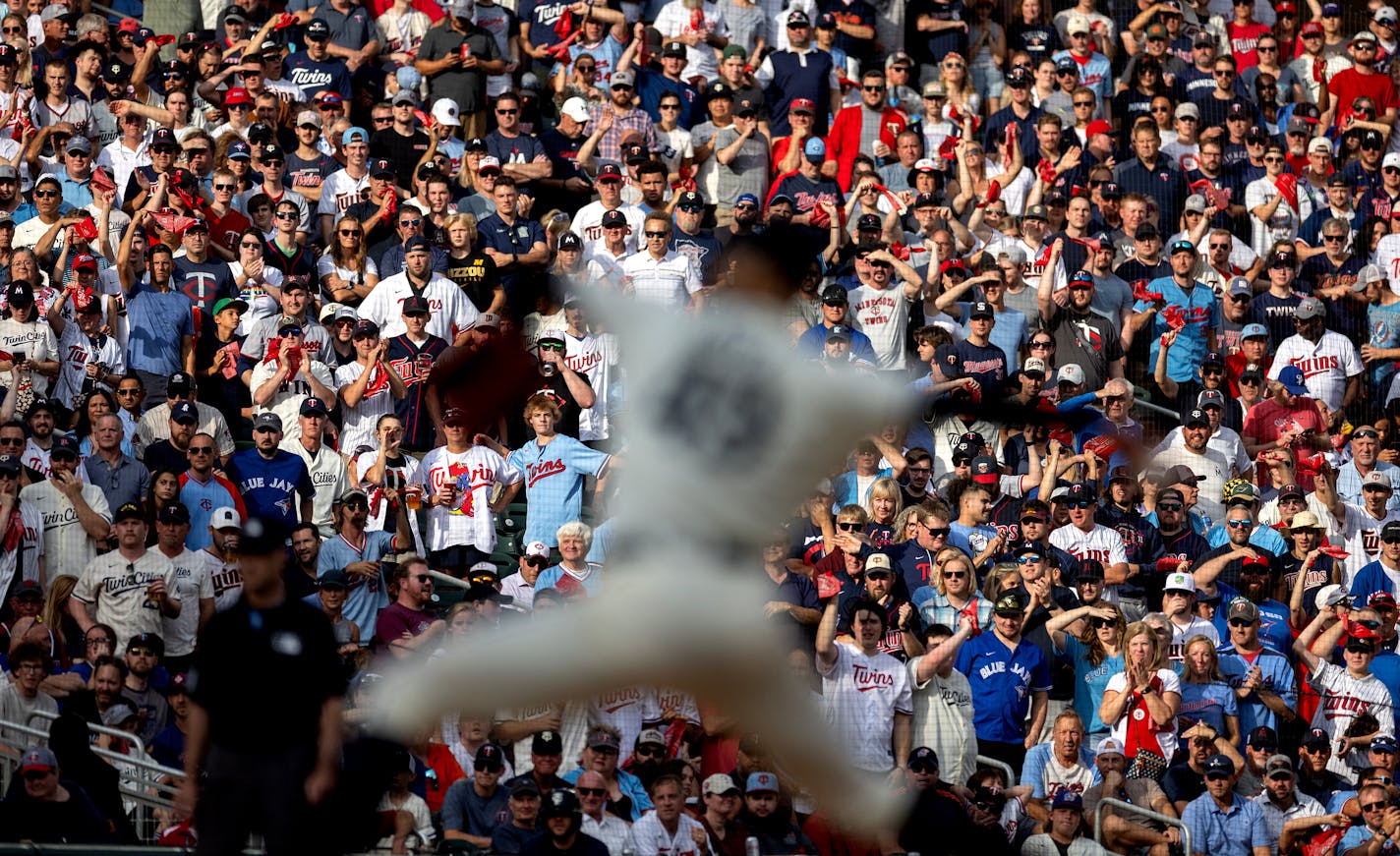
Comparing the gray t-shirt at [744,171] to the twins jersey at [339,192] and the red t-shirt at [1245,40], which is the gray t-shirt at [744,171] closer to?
the twins jersey at [339,192]

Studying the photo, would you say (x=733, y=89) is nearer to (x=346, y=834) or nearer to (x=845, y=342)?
(x=845, y=342)

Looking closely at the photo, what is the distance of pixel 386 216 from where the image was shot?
12727 millimetres

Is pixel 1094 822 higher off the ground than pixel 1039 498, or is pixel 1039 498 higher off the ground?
pixel 1039 498

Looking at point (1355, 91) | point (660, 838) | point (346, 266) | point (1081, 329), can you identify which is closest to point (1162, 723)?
point (660, 838)

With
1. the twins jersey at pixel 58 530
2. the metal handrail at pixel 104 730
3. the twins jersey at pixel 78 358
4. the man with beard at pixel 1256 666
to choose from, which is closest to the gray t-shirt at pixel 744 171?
the twins jersey at pixel 78 358

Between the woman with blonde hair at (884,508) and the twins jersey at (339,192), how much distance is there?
3934mm

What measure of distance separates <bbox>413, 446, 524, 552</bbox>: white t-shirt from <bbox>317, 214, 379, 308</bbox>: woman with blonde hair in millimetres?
1641

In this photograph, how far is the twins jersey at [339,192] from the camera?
12.9 meters

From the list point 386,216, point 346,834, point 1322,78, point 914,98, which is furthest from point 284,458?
point 1322,78

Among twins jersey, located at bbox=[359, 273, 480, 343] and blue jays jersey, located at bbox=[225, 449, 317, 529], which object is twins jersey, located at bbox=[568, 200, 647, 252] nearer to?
twins jersey, located at bbox=[359, 273, 480, 343]

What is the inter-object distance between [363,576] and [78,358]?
2.38 metres

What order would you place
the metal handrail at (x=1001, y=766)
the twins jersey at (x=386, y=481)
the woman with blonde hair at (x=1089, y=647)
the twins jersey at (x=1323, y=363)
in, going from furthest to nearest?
the twins jersey at (x=1323, y=363) → the twins jersey at (x=386, y=481) → the woman with blonde hair at (x=1089, y=647) → the metal handrail at (x=1001, y=766)

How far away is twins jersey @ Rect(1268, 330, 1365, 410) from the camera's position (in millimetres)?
13266

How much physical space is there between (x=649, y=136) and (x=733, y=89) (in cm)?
84
